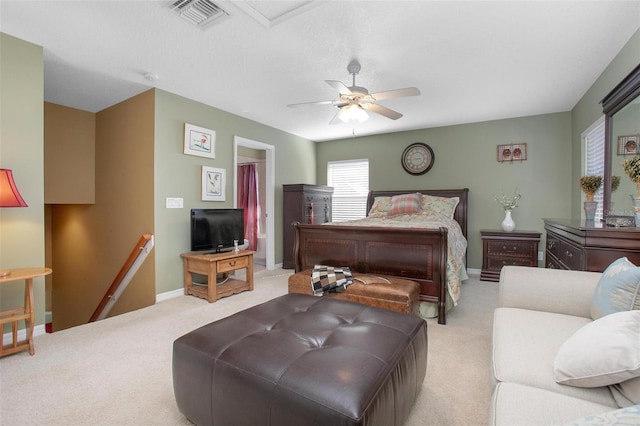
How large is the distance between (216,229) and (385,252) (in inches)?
85.7

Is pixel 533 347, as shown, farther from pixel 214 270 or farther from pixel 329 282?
pixel 214 270

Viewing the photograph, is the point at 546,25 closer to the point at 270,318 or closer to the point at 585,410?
the point at 585,410

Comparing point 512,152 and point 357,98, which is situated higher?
point 357,98

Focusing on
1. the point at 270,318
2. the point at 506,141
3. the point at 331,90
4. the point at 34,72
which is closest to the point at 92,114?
the point at 34,72

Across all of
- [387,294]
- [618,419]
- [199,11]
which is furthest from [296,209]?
[618,419]

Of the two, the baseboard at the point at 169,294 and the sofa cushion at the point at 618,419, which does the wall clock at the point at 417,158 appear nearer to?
the baseboard at the point at 169,294

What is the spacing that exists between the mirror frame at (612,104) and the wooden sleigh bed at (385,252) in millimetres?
1400

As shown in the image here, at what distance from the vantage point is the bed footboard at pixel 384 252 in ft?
9.13

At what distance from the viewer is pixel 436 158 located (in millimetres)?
5148

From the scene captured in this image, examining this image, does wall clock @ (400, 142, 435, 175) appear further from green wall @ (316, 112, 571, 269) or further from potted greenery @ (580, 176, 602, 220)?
potted greenery @ (580, 176, 602, 220)

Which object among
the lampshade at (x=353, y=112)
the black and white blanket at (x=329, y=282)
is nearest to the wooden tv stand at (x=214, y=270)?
the black and white blanket at (x=329, y=282)

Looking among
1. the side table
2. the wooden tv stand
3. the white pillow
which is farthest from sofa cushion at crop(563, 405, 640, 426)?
the wooden tv stand

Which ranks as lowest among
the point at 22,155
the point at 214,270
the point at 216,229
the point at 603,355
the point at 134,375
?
the point at 134,375

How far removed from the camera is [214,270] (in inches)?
135
